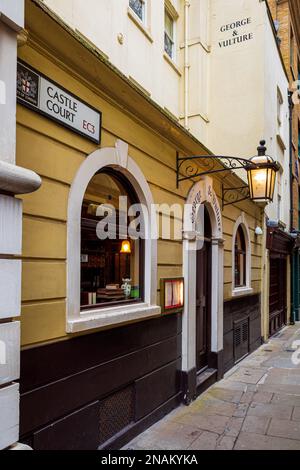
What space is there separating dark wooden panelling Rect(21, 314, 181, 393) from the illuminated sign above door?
198cm

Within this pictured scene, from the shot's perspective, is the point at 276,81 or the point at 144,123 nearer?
the point at 144,123

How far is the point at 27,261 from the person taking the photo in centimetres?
320

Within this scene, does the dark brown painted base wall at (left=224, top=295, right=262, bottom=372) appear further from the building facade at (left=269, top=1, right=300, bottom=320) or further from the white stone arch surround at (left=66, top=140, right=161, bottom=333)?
the building facade at (left=269, top=1, right=300, bottom=320)

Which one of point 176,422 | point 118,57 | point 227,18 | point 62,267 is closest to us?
point 62,267

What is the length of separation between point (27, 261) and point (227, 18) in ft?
33.5

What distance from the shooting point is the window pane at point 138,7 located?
7.40m

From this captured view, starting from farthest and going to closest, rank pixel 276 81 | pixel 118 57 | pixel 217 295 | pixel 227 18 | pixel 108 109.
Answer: pixel 276 81 → pixel 227 18 → pixel 217 295 → pixel 118 57 → pixel 108 109

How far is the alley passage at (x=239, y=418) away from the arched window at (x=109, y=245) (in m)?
1.73

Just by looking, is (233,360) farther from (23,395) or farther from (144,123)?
(23,395)

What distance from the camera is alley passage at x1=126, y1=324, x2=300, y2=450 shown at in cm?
479

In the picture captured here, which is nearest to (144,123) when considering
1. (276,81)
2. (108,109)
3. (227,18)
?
(108,109)

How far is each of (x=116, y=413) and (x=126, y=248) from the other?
191 cm

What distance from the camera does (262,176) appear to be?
22.3 feet

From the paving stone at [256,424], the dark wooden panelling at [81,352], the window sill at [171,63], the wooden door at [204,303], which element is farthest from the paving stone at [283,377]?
the window sill at [171,63]
